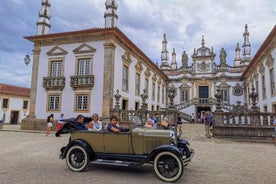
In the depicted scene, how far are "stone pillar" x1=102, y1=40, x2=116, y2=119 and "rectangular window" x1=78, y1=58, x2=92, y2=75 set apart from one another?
4.63 feet

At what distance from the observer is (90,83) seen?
1510 cm

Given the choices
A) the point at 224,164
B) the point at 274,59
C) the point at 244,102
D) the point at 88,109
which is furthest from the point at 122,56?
the point at 244,102

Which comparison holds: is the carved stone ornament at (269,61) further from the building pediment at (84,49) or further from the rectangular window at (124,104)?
the building pediment at (84,49)

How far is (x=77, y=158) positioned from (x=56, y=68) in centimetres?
1300

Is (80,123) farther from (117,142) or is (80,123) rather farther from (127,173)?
(127,173)

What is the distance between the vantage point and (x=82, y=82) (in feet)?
50.4

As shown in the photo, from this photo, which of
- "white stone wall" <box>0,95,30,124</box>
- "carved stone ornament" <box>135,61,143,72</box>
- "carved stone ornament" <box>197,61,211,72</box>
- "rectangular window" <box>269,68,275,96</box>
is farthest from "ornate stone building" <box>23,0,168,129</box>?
"white stone wall" <box>0,95,30,124</box>

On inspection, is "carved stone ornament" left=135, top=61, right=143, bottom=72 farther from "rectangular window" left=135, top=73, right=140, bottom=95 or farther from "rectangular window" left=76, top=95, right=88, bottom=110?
"rectangular window" left=76, top=95, right=88, bottom=110

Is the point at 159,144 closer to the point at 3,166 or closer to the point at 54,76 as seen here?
the point at 3,166

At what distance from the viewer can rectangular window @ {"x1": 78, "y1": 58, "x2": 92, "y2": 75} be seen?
1573 cm

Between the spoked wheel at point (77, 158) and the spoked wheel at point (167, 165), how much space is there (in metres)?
1.62

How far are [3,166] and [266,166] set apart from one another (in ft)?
21.2

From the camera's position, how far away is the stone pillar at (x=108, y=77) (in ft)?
47.9

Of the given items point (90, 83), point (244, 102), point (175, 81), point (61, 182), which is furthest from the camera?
point (175, 81)
